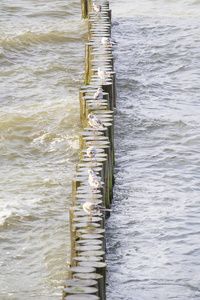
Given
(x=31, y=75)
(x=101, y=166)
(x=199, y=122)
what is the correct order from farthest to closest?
(x=31, y=75) → (x=199, y=122) → (x=101, y=166)

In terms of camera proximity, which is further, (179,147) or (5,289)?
(179,147)

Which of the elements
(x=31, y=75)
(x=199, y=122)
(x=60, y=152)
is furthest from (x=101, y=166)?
(x=31, y=75)

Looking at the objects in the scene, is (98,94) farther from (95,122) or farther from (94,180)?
(94,180)

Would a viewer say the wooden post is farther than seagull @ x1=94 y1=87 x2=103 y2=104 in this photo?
Yes

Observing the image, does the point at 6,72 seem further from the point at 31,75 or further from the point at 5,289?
the point at 5,289

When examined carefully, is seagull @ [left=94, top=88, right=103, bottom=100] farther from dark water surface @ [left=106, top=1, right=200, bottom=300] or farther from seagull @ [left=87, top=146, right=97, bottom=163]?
seagull @ [left=87, top=146, right=97, bottom=163]

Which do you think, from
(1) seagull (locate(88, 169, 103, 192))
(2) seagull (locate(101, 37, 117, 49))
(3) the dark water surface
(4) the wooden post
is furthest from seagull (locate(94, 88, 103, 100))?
(4) the wooden post
